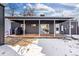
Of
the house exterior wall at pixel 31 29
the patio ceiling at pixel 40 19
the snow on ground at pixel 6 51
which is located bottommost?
the snow on ground at pixel 6 51

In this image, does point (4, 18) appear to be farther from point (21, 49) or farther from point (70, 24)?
point (70, 24)

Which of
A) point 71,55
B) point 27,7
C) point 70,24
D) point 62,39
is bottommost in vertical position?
point 71,55

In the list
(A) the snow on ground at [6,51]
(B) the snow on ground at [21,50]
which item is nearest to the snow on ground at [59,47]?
(B) the snow on ground at [21,50]

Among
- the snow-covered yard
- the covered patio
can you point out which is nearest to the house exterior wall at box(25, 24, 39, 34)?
the covered patio

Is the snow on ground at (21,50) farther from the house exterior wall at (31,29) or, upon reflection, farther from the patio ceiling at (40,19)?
the patio ceiling at (40,19)

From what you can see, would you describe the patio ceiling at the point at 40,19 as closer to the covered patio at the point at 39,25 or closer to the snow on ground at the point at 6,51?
the covered patio at the point at 39,25

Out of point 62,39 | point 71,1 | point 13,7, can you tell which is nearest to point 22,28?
point 13,7

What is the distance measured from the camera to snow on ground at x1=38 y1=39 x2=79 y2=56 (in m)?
4.71

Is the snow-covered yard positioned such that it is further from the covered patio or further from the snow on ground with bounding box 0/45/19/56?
the covered patio

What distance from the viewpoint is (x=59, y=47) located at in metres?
4.79

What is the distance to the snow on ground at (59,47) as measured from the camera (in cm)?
471

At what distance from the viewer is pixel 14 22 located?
15.7ft

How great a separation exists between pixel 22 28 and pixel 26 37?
23 cm

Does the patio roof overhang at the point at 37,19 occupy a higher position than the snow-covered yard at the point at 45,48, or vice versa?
the patio roof overhang at the point at 37,19
